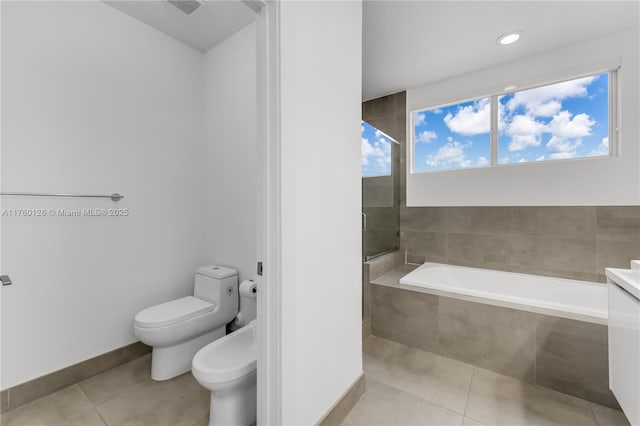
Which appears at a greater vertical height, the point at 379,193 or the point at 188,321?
the point at 379,193

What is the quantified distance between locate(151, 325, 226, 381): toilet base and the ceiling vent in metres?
2.35

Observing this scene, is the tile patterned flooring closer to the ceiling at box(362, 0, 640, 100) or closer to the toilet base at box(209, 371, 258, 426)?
the toilet base at box(209, 371, 258, 426)

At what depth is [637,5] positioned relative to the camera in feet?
5.95

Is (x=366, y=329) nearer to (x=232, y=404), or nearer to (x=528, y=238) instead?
(x=232, y=404)

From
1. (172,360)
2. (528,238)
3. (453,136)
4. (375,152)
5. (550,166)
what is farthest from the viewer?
(453,136)

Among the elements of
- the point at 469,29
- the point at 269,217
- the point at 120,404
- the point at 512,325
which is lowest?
the point at 120,404

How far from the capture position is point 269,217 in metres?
1.08

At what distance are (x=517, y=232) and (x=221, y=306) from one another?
271 cm

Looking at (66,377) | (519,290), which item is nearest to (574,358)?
(519,290)

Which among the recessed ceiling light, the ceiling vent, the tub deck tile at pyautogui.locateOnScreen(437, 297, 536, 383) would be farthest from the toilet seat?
the recessed ceiling light

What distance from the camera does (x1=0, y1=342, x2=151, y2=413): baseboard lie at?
1.54m

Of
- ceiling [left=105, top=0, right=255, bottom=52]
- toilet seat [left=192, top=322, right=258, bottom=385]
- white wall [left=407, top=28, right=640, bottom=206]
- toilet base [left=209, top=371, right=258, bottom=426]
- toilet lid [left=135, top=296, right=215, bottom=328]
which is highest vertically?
ceiling [left=105, top=0, right=255, bottom=52]

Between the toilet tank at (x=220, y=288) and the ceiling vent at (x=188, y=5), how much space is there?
6.36 ft

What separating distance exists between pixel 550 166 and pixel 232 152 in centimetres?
273
